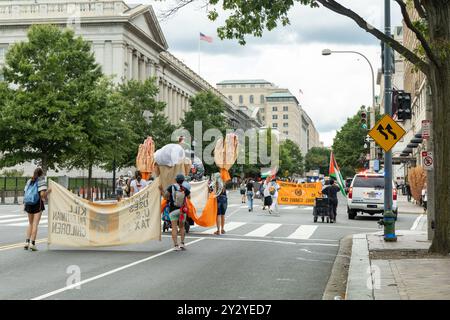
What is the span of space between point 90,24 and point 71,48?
27.5 metres

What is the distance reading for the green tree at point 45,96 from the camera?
4460 cm

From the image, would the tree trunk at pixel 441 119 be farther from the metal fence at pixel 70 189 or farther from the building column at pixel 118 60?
the building column at pixel 118 60

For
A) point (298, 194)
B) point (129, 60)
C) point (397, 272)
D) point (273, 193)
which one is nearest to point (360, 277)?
point (397, 272)

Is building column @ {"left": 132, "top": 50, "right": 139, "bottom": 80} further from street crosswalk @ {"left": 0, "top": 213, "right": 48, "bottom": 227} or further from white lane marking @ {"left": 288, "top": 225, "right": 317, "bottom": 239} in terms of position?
white lane marking @ {"left": 288, "top": 225, "right": 317, "bottom": 239}

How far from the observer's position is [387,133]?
16453mm

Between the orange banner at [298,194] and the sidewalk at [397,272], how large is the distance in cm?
2455

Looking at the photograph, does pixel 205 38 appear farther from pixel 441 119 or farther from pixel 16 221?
pixel 441 119

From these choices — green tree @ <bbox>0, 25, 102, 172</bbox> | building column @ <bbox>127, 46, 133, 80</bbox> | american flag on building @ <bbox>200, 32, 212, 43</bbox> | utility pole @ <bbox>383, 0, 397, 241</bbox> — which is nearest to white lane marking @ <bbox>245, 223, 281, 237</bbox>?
utility pole @ <bbox>383, 0, 397, 241</bbox>

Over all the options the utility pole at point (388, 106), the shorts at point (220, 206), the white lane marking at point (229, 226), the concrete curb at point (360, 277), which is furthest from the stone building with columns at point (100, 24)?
the concrete curb at point (360, 277)

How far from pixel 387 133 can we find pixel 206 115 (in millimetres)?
66330
